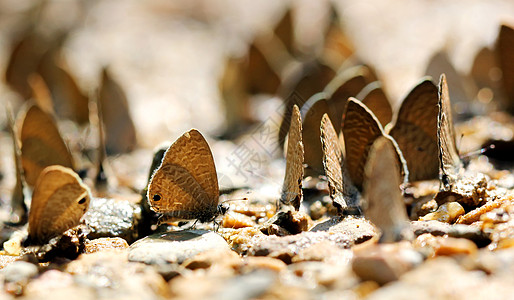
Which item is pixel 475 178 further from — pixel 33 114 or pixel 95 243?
pixel 33 114

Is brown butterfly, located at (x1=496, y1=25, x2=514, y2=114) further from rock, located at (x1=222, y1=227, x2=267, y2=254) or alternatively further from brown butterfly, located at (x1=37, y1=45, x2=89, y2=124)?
brown butterfly, located at (x1=37, y1=45, x2=89, y2=124)

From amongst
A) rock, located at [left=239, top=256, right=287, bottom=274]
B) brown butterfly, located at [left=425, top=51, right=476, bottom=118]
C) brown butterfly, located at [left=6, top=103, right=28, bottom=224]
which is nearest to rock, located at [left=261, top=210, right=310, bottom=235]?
rock, located at [left=239, top=256, right=287, bottom=274]

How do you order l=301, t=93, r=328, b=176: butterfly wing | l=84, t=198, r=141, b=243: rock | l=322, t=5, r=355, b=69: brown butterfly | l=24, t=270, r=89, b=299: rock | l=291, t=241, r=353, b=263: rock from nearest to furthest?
l=24, t=270, r=89, b=299: rock, l=291, t=241, r=353, b=263: rock, l=84, t=198, r=141, b=243: rock, l=301, t=93, r=328, b=176: butterfly wing, l=322, t=5, r=355, b=69: brown butterfly

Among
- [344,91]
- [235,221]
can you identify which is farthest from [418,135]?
[235,221]

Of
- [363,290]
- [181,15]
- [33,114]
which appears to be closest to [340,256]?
[363,290]

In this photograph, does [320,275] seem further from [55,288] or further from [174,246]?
[55,288]

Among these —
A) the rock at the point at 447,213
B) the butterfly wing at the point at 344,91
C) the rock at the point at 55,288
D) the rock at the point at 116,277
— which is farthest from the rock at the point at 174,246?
the butterfly wing at the point at 344,91

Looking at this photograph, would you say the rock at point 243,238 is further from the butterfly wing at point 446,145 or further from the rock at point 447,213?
the butterfly wing at point 446,145
